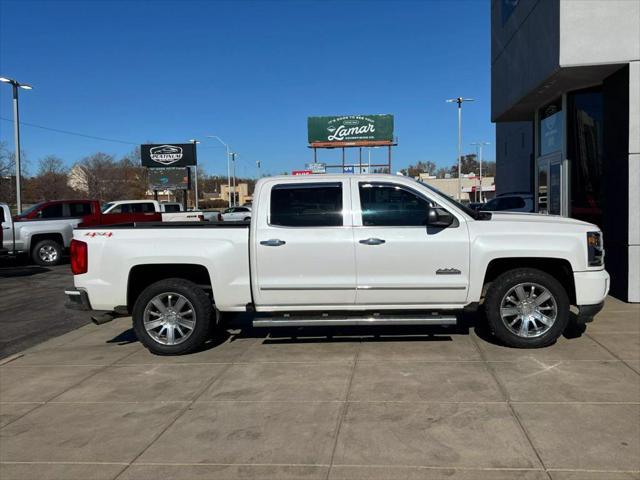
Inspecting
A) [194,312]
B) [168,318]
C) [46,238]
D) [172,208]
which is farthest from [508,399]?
→ [172,208]

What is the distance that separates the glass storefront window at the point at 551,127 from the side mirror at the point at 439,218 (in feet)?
19.9

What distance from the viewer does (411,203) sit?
6.22m

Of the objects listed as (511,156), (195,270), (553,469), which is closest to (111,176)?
(511,156)

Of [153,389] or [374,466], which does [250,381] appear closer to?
[153,389]

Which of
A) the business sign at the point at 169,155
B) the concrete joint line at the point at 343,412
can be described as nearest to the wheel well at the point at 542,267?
the concrete joint line at the point at 343,412

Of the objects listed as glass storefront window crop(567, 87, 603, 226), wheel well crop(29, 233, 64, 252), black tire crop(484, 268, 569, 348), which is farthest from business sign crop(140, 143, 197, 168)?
black tire crop(484, 268, 569, 348)

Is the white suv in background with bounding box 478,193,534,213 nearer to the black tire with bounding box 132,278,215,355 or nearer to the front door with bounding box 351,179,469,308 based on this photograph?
the front door with bounding box 351,179,469,308

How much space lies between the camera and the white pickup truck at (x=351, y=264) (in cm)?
605

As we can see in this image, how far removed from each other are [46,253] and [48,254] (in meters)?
0.07

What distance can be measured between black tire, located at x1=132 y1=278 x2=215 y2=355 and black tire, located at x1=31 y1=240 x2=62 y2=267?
1283 cm

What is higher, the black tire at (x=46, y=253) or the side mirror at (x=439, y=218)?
the side mirror at (x=439, y=218)

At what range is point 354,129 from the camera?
47.7 meters

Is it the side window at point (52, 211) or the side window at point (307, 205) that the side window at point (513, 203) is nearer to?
the side window at point (307, 205)

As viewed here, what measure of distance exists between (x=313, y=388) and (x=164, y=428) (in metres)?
1.40
